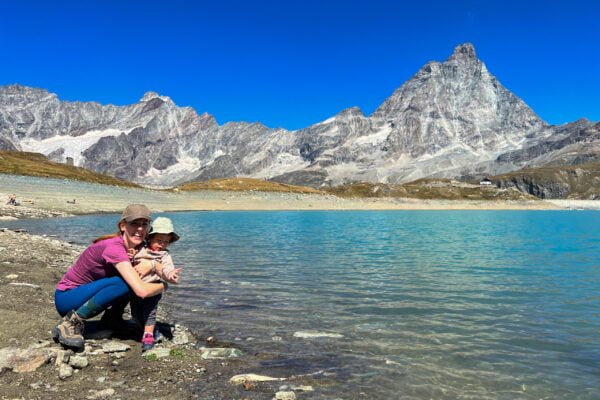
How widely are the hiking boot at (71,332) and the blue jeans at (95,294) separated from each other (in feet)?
0.50

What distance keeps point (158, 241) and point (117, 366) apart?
8.50 feet

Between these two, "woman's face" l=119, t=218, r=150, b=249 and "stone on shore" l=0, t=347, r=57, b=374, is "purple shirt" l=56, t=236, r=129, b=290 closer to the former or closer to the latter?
"woman's face" l=119, t=218, r=150, b=249

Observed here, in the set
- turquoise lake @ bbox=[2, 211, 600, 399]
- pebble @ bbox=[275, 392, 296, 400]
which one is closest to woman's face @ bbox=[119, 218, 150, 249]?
turquoise lake @ bbox=[2, 211, 600, 399]

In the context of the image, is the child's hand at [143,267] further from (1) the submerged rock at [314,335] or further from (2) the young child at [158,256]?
(1) the submerged rock at [314,335]

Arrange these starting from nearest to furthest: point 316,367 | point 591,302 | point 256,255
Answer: point 316,367
point 591,302
point 256,255

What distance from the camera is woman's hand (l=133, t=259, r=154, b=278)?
984cm

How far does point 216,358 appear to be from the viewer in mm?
10523

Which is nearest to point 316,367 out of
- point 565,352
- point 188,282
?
point 565,352

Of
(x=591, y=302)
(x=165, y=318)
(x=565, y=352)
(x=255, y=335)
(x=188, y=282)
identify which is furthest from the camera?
(x=188, y=282)

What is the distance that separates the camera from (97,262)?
983 cm

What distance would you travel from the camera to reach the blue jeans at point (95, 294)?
32.5 ft

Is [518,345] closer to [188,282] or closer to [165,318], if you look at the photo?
[165,318]

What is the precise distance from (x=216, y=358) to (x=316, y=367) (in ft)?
7.22

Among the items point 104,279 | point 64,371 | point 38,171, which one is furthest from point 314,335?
point 38,171
